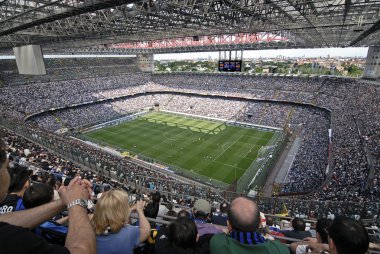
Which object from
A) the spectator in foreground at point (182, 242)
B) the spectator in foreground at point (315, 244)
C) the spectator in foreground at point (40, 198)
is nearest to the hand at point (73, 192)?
the spectator in foreground at point (40, 198)

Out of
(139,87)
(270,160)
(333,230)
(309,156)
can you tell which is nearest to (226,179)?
(270,160)

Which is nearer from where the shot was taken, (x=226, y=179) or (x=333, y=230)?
(x=333, y=230)

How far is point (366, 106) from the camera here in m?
27.0

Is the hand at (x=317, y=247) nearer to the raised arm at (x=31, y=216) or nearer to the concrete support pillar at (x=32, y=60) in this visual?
the raised arm at (x=31, y=216)

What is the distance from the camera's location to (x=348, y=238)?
7.16 ft

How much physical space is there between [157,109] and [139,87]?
10.8 m

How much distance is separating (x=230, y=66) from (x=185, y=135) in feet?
41.3

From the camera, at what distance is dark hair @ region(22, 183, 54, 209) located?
9.80 ft

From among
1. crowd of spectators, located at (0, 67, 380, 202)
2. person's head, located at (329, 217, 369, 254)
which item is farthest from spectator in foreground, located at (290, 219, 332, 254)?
crowd of spectators, located at (0, 67, 380, 202)

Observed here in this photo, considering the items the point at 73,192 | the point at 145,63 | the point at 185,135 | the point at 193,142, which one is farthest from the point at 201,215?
the point at 145,63

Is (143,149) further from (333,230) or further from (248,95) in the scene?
(333,230)

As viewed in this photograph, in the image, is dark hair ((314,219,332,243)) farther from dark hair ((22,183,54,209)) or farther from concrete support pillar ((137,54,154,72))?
concrete support pillar ((137,54,154,72))

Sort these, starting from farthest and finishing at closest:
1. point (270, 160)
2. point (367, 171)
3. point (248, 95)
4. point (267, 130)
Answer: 1. point (248, 95)
2. point (267, 130)
3. point (270, 160)
4. point (367, 171)

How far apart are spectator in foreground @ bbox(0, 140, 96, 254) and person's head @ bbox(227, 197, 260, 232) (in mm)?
1247
